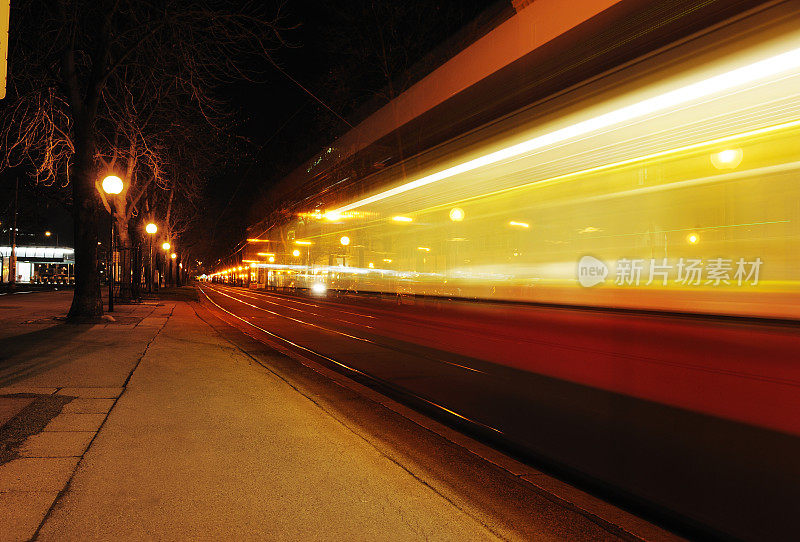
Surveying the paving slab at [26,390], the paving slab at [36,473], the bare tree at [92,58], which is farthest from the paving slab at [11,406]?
the bare tree at [92,58]

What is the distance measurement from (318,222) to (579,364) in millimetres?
11218

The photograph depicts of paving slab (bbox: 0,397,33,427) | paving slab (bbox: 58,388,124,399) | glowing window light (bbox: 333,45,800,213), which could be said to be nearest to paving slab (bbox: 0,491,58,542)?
paving slab (bbox: 0,397,33,427)

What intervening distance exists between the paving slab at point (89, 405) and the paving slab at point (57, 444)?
746 millimetres

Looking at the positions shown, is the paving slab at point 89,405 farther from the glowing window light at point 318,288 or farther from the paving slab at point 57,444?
the glowing window light at point 318,288

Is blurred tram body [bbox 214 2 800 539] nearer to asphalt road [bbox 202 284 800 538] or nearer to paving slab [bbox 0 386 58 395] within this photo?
asphalt road [bbox 202 284 800 538]

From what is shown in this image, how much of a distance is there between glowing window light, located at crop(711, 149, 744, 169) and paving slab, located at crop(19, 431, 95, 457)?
6744mm

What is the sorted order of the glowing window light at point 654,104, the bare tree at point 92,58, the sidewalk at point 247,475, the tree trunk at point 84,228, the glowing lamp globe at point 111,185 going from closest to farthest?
the sidewalk at point 247,475
the glowing window light at point 654,104
the bare tree at point 92,58
the tree trunk at point 84,228
the glowing lamp globe at point 111,185

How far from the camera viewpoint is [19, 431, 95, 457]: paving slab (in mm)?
3965

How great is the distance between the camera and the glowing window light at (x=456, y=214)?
10.6m

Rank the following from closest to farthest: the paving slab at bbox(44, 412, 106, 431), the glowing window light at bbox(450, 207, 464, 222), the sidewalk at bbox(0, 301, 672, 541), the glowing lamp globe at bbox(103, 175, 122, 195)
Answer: the sidewalk at bbox(0, 301, 672, 541), the paving slab at bbox(44, 412, 106, 431), the glowing window light at bbox(450, 207, 464, 222), the glowing lamp globe at bbox(103, 175, 122, 195)

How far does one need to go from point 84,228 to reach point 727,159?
1335 cm

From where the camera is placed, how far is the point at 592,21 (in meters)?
9.86

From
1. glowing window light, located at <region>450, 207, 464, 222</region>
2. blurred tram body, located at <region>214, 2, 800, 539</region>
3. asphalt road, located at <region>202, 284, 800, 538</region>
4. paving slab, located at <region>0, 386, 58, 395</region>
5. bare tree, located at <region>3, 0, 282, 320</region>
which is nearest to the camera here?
asphalt road, located at <region>202, 284, 800, 538</region>

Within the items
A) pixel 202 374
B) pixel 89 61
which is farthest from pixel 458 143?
pixel 89 61
